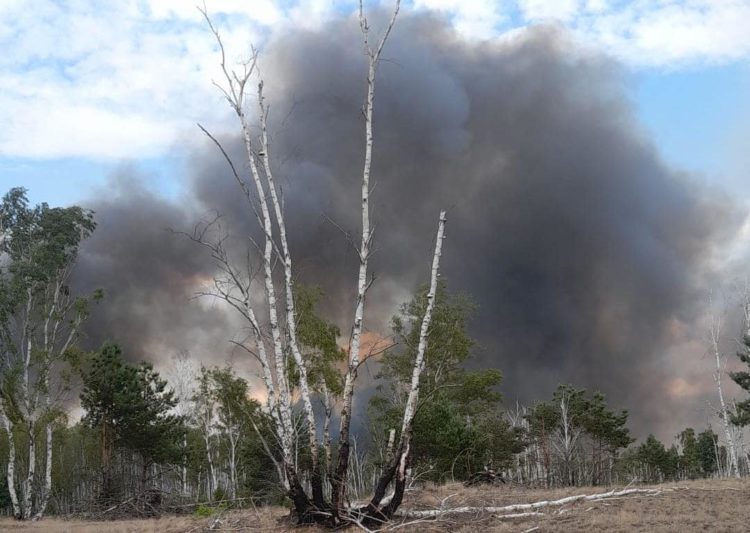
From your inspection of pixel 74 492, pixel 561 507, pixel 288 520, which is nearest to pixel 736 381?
pixel 561 507

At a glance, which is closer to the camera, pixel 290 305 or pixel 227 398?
pixel 290 305

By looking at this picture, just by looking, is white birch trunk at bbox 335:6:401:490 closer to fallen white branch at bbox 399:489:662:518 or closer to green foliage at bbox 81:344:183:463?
fallen white branch at bbox 399:489:662:518

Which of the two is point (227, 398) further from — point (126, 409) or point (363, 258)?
point (363, 258)

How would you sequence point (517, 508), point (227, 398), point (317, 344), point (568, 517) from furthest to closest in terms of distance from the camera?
point (227, 398), point (317, 344), point (517, 508), point (568, 517)

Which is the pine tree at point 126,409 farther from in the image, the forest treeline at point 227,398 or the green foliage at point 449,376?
the green foliage at point 449,376

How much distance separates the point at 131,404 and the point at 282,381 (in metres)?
24.0

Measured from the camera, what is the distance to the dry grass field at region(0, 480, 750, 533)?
11195 millimetres

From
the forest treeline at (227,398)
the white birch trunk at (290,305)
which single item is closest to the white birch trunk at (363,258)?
the white birch trunk at (290,305)

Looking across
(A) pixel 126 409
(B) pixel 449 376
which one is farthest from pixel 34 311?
(B) pixel 449 376

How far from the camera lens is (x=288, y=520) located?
40.2 feet

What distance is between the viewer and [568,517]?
12.1m

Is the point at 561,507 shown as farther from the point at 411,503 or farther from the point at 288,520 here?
the point at 288,520

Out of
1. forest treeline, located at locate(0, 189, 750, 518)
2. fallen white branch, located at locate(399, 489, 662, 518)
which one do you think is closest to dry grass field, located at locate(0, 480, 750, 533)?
fallen white branch, located at locate(399, 489, 662, 518)

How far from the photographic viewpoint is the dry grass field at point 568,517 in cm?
1120
